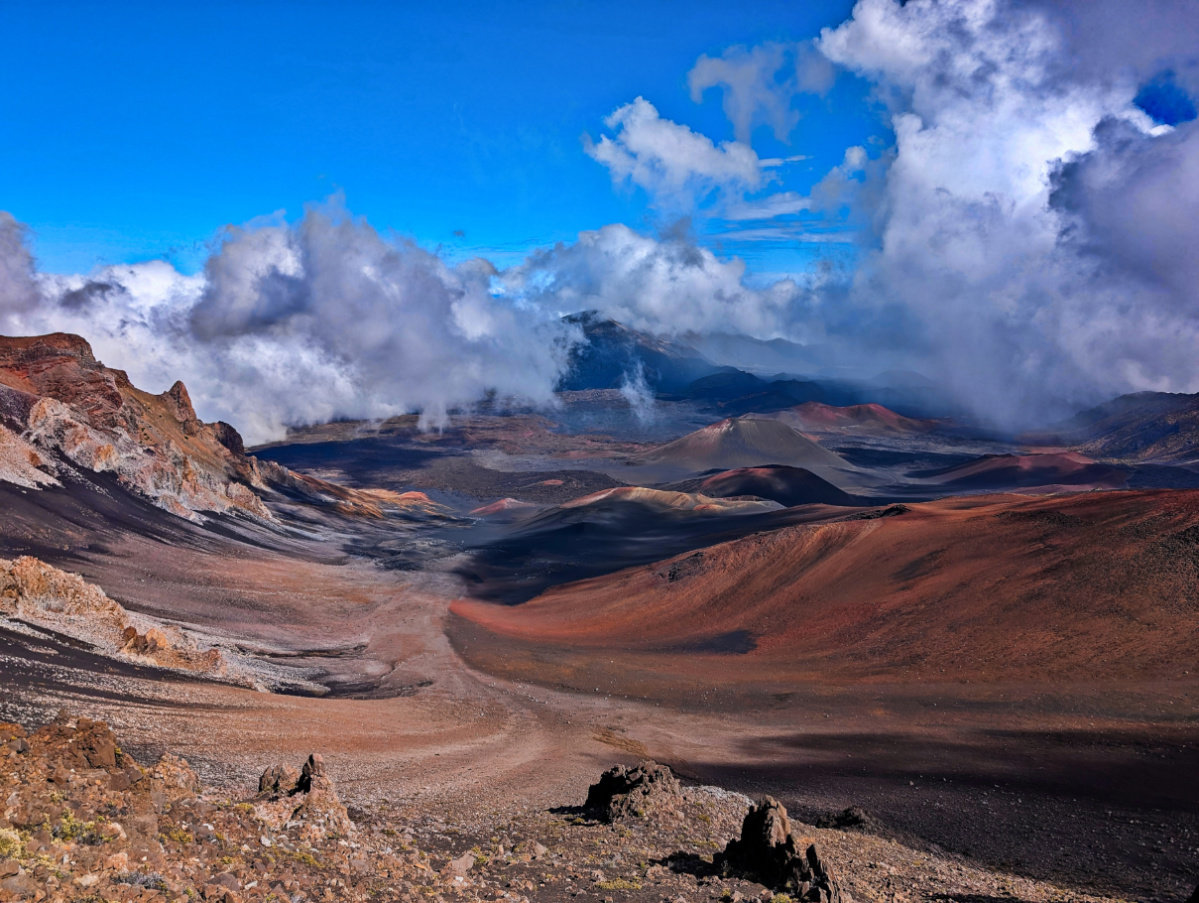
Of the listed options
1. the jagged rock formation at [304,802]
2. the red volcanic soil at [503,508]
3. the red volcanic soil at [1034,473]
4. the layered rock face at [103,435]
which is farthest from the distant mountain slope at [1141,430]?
the jagged rock formation at [304,802]

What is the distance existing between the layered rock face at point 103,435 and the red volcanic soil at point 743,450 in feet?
276

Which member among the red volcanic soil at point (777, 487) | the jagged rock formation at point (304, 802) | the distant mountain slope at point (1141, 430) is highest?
the distant mountain slope at point (1141, 430)

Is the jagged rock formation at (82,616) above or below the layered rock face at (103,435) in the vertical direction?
below

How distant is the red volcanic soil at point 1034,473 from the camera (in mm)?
108188

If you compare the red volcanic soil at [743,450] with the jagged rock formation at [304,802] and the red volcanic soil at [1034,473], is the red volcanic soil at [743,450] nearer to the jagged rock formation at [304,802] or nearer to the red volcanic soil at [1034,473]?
the red volcanic soil at [1034,473]

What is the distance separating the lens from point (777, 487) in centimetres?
9525

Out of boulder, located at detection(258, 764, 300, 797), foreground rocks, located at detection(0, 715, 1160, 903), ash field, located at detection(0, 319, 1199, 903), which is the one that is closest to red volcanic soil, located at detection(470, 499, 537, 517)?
ash field, located at detection(0, 319, 1199, 903)

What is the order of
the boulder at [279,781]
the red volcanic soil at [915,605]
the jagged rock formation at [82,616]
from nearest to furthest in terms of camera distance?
the boulder at [279,781]
the jagged rock formation at [82,616]
the red volcanic soil at [915,605]

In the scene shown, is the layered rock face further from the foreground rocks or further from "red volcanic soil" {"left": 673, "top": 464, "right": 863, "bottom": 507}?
"red volcanic soil" {"left": 673, "top": 464, "right": 863, "bottom": 507}

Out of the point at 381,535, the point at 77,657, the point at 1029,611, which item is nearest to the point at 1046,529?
the point at 1029,611

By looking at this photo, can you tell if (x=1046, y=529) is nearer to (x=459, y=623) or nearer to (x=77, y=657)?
(x=459, y=623)

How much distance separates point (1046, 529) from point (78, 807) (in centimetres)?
3605

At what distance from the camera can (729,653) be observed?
32.3 m

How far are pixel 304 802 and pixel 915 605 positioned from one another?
90.0ft
